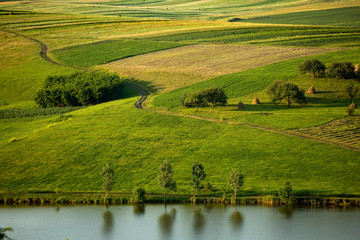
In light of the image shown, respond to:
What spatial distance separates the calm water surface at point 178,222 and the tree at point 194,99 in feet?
130

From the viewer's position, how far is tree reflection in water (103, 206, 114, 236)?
59875 mm

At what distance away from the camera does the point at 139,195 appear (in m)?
67.3

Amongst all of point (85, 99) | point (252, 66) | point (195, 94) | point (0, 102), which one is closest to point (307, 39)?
point (252, 66)

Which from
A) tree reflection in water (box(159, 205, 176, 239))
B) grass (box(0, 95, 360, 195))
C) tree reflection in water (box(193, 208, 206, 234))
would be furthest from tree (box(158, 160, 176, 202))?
tree reflection in water (box(193, 208, 206, 234))

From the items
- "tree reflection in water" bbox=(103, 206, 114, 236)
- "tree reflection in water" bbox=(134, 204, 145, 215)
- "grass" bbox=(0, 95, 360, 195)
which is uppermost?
"grass" bbox=(0, 95, 360, 195)

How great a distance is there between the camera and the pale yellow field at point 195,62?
13100 centimetres

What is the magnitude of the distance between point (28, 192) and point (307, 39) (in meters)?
115

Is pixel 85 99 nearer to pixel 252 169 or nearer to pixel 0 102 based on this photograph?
pixel 0 102

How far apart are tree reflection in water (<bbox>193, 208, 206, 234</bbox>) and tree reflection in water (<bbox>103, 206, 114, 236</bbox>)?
11.3 metres

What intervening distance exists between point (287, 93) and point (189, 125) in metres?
24.3

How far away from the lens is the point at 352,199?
6431 cm

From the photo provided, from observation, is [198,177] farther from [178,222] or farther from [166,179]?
[178,222]

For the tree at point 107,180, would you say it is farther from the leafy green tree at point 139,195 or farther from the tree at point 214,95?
the tree at point 214,95

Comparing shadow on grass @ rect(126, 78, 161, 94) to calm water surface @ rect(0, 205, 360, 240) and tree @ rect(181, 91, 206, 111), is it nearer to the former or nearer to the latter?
tree @ rect(181, 91, 206, 111)
